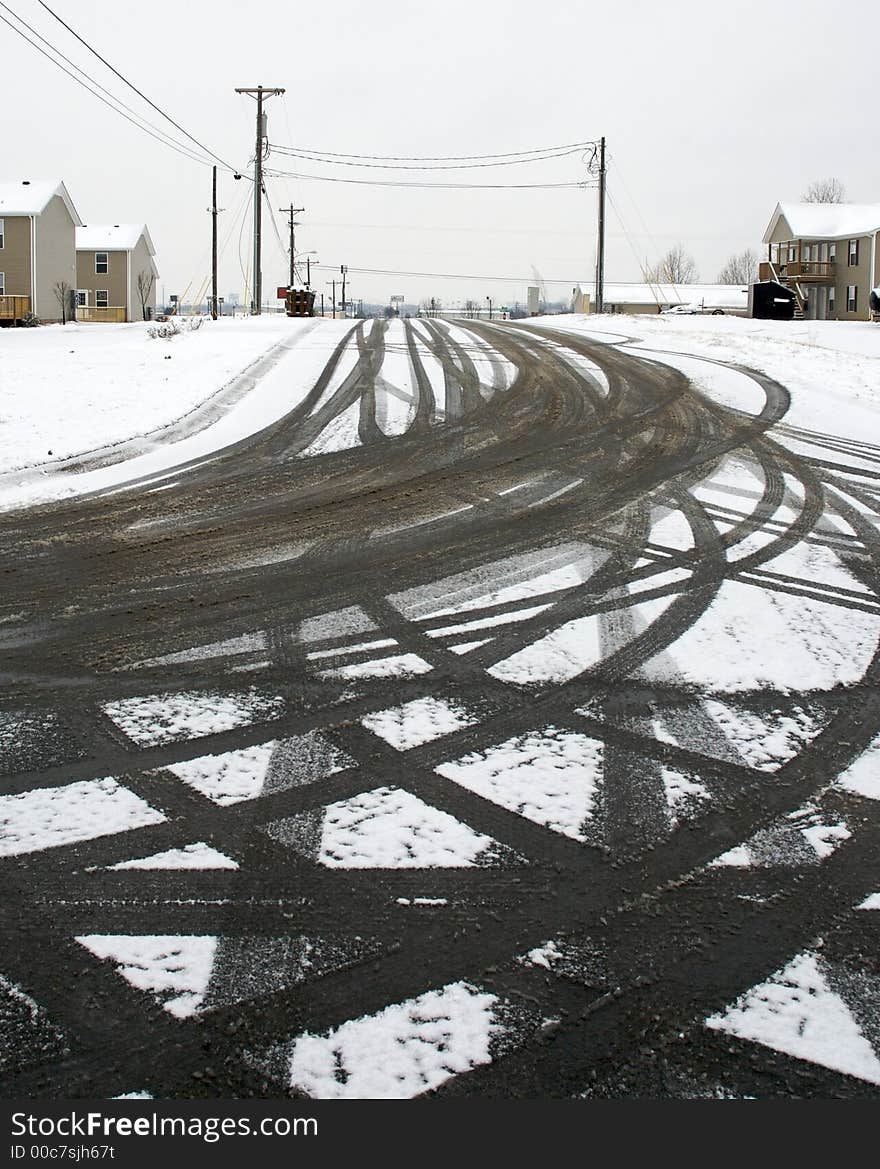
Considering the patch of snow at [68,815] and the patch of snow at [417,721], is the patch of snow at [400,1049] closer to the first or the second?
the patch of snow at [68,815]

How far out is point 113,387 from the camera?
48.5ft

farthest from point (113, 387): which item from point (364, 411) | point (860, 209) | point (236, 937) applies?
point (860, 209)

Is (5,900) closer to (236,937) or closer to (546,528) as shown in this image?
(236,937)

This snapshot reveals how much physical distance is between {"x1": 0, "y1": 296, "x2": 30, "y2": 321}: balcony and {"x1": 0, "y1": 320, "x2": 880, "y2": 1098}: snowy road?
41.4 meters

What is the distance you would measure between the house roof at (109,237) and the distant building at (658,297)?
32822mm

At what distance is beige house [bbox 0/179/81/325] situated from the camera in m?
51.4

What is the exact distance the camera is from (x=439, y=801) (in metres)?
4.02

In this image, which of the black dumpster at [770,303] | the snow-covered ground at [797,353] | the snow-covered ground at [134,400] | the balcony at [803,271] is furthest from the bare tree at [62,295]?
the balcony at [803,271]

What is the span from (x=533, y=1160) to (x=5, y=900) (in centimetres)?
186

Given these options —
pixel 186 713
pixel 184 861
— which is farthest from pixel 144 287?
pixel 184 861

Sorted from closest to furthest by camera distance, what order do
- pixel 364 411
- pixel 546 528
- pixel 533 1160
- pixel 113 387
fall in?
pixel 533 1160
pixel 546 528
pixel 364 411
pixel 113 387

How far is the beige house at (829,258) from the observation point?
5416 centimetres

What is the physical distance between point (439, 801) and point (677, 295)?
84.7 meters

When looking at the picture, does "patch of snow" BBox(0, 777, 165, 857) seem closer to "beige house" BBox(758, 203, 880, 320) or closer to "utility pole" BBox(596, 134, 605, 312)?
"utility pole" BBox(596, 134, 605, 312)
